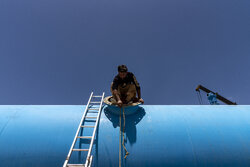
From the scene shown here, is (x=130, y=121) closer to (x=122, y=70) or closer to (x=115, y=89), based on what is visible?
(x=115, y=89)

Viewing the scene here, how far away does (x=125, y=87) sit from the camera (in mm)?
5270

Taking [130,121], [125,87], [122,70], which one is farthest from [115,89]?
[130,121]

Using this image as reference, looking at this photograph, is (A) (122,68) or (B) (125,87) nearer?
(A) (122,68)

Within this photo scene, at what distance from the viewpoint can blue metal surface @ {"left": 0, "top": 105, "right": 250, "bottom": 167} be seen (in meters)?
4.07

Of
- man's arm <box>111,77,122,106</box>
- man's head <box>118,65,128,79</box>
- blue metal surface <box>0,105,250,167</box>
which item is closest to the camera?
blue metal surface <box>0,105,250,167</box>

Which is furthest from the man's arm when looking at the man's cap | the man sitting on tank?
the man's cap

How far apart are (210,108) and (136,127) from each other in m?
3.19

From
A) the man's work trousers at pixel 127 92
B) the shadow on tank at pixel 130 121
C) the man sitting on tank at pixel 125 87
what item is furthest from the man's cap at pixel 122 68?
the shadow on tank at pixel 130 121

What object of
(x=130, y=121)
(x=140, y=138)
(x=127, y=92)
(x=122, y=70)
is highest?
(x=122, y=70)

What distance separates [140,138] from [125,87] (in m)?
1.83

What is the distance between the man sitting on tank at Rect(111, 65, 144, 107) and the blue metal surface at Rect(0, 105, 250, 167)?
0.62 metres

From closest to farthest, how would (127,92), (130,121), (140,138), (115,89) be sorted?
1. (140,138)
2. (130,121)
3. (115,89)
4. (127,92)

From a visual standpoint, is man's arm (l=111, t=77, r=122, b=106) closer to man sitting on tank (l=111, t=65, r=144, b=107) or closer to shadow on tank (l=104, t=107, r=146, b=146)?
A: man sitting on tank (l=111, t=65, r=144, b=107)

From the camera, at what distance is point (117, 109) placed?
16.2 ft
